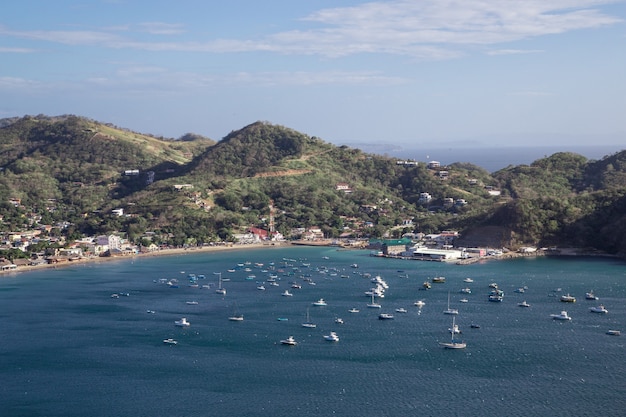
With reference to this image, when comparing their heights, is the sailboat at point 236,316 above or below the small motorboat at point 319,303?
below

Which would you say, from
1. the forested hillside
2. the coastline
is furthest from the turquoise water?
the forested hillside

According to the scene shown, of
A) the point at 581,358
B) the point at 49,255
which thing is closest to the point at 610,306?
the point at 581,358

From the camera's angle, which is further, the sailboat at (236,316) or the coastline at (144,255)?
the coastline at (144,255)

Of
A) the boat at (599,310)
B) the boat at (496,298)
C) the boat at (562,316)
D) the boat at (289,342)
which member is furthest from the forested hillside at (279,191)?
the boat at (289,342)

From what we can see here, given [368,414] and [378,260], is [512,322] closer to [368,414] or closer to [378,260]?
[368,414]

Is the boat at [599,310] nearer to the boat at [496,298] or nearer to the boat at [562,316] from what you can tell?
the boat at [562,316]
